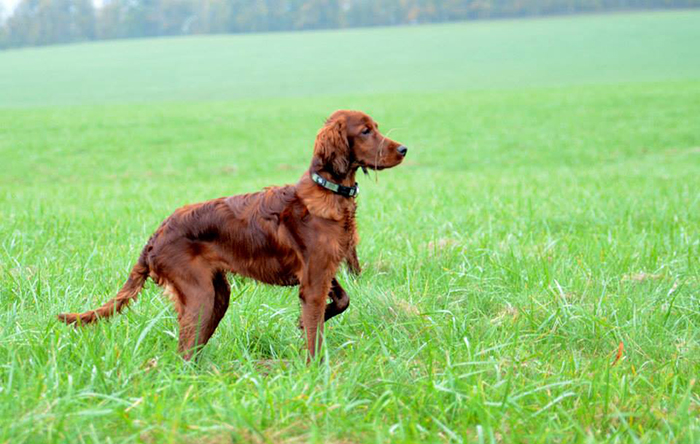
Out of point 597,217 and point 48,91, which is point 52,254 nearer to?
point 597,217

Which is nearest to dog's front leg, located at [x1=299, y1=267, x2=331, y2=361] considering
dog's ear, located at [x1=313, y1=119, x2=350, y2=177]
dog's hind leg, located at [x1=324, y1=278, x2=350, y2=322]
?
dog's hind leg, located at [x1=324, y1=278, x2=350, y2=322]

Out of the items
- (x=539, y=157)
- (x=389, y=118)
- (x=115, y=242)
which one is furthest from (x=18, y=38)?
(x=115, y=242)

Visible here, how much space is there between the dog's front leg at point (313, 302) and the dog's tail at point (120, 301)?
30.2 inches

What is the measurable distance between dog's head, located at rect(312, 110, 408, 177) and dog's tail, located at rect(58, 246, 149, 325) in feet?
3.18

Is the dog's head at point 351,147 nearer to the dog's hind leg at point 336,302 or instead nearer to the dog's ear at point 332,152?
the dog's ear at point 332,152

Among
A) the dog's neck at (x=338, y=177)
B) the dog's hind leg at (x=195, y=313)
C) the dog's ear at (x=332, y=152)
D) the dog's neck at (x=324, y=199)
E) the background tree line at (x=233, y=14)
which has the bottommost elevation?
the dog's hind leg at (x=195, y=313)

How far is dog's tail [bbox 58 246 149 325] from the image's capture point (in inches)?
124

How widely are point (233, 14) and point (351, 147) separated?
8472 centimetres

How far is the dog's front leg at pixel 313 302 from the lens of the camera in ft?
10.6

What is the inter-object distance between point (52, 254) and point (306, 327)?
260 cm

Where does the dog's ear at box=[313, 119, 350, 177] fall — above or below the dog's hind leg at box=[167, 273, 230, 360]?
above

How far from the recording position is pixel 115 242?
554cm

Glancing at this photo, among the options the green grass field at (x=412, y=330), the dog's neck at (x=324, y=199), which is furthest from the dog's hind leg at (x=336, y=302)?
the dog's neck at (x=324, y=199)

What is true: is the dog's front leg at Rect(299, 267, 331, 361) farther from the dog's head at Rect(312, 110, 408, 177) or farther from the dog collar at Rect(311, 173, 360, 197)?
the dog's head at Rect(312, 110, 408, 177)
